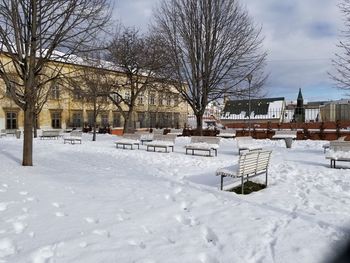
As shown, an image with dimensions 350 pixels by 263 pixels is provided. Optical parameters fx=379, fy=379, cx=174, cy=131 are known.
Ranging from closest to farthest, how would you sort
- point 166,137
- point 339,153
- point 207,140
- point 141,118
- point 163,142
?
1. point 339,153
2. point 207,140
3. point 163,142
4. point 166,137
5. point 141,118

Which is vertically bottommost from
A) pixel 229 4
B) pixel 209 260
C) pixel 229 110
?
pixel 209 260

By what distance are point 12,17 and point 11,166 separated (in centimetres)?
446

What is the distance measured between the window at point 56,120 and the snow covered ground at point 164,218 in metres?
42.6

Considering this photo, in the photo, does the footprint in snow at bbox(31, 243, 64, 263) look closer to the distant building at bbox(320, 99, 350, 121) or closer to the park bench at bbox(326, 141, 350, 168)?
the park bench at bbox(326, 141, 350, 168)

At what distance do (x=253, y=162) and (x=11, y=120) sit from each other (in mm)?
44479

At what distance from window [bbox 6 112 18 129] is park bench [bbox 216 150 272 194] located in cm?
4371

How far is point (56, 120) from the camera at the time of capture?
5194 cm

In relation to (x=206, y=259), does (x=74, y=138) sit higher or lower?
higher

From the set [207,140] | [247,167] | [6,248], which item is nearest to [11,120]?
[207,140]

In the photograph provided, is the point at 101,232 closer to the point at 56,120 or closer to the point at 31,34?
the point at 31,34

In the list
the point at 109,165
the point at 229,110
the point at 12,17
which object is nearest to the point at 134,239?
the point at 109,165

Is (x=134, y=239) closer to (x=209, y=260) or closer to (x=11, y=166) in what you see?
(x=209, y=260)

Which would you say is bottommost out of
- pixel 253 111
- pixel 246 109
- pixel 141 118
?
pixel 141 118

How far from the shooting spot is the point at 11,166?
38.2 ft
